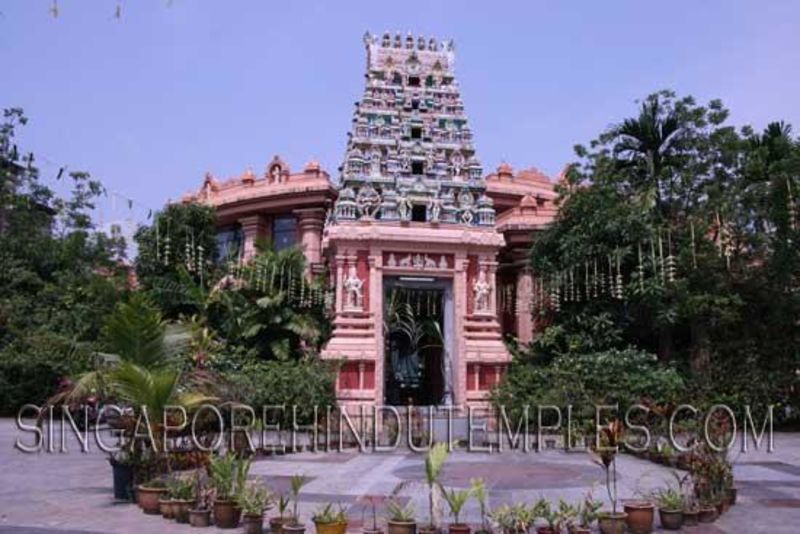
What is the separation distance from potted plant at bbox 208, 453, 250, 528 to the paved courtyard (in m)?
0.41

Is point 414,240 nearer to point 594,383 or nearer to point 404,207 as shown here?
point 404,207


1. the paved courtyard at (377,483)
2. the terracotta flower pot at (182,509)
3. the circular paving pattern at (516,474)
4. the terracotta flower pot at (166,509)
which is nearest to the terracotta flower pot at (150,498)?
the paved courtyard at (377,483)

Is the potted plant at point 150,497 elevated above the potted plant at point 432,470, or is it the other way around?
the potted plant at point 432,470

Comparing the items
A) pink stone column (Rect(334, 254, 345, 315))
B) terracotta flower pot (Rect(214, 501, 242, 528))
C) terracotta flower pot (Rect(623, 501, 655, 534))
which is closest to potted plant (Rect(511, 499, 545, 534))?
terracotta flower pot (Rect(623, 501, 655, 534))

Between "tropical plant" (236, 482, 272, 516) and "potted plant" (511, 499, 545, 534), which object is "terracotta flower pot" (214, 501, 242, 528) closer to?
"tropical plant" (236, 482, 272, 516)

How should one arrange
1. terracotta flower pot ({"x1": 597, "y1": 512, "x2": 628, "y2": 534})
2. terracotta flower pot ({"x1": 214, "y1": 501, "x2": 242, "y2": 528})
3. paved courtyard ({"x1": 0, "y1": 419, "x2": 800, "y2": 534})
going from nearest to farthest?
1. terracotta flower pot ({"x1": 597, "y1": 512, "x2": 628, "y2": 534})
2. terracotta flower pot ({"x1": 214, "y1": 501, "x2": 242, "y2": 528})
3. paved courtyard ({"x1": 0, "y1": 419, "x2": 800, "y2": 534})

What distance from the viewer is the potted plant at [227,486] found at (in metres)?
8.37

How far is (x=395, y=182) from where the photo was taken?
23391 millimetres

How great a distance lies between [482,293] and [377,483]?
37.1 feet

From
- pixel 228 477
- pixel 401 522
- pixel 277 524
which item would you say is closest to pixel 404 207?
pixel 228 477

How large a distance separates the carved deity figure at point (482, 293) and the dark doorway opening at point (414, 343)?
3.64 feet

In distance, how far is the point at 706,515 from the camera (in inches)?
340

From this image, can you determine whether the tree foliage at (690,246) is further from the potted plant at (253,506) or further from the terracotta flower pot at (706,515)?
the potted plant at (253,506)

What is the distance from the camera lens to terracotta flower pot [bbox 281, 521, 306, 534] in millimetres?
7430
